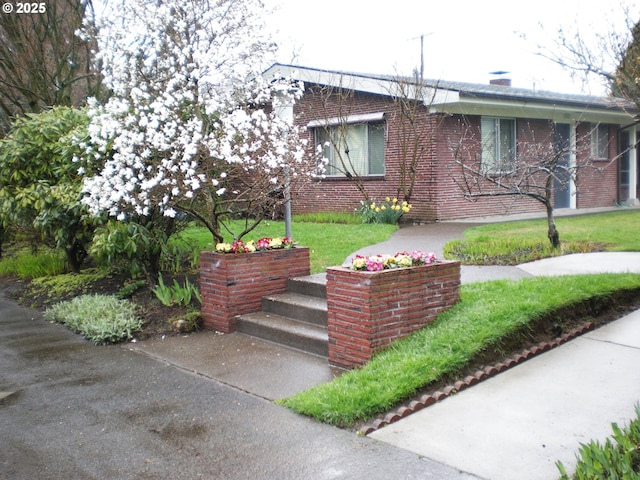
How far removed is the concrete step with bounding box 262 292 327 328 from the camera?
742cm

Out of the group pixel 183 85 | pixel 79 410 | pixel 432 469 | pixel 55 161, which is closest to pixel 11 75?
pixel 55 161

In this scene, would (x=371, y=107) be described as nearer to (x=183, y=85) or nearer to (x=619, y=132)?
(x=183, y=85)

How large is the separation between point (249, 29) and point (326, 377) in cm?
779

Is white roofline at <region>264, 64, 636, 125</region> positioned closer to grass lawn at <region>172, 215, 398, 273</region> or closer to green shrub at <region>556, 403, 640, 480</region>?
grass lawn at <region>172, 215, 398, 273</region>

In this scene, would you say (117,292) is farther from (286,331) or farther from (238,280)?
(286,331)

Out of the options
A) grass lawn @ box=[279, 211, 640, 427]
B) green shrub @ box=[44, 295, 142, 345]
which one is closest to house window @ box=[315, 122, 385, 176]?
green shrub @ box=[44, 295, 142, 345]

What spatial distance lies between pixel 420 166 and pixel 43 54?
9.54 metres

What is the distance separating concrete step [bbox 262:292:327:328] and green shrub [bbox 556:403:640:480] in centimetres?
383

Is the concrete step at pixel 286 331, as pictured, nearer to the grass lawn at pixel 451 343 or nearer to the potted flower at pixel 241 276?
the potted flower at pixel 241 276

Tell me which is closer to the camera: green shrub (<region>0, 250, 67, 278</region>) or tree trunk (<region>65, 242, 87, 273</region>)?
tree trunk (<region>65, 242, 87, 273</region>)

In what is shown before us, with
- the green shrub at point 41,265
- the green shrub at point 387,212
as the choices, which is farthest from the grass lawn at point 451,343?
the green shrub at point 387,212

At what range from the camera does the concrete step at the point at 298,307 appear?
7418 mm

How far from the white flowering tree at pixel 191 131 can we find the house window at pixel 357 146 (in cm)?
567

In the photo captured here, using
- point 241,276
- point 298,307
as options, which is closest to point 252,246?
point 241,276
